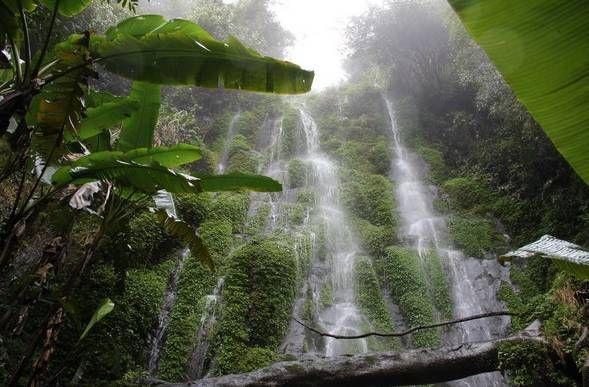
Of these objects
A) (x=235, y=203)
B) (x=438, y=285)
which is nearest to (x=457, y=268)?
(x=438, y=285)

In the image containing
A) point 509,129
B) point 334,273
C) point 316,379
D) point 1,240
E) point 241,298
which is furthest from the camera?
point 509,129

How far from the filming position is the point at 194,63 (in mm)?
3377

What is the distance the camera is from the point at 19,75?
2.97 m

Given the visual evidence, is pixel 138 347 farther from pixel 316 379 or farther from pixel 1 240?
pixel 1 240

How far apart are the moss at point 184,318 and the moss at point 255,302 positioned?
45 cm

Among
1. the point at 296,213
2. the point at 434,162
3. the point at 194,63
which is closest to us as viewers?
the point at 194,63

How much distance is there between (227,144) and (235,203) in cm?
492

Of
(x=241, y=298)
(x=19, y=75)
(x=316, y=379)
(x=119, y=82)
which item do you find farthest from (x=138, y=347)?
(x=119, y=82)

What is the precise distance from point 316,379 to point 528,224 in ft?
26.0

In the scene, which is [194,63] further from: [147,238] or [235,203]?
[235,203]

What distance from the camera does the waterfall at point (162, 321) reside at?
7219mm

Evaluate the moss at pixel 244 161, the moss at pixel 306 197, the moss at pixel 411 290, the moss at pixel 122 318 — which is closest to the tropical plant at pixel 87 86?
the moss at pixel 122 318

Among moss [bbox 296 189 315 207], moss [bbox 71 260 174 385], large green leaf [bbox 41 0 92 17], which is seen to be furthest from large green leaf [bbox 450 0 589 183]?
moss [bbox 296 189 315 207]

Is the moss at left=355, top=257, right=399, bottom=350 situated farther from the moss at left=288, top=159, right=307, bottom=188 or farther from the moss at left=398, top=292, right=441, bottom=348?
the moss at left=288, top=159, right=307, bottom=188
